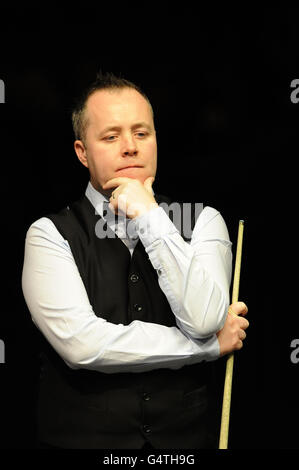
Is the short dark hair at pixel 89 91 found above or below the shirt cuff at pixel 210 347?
above

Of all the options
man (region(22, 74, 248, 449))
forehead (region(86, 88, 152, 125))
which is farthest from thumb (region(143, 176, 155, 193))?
forehead (region(86, 88, 152, 125))

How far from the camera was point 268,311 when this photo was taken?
10.8 feet

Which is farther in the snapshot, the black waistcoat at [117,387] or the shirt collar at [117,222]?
the shirt collar at [117,222]

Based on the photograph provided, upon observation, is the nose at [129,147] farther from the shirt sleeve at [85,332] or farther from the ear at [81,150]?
the shirt sleeve at [85,332]

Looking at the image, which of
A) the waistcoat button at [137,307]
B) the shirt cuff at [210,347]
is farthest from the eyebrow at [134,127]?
the shirt cuff at [210,347]

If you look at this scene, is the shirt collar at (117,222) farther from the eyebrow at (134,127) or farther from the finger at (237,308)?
the finger at (237,308)

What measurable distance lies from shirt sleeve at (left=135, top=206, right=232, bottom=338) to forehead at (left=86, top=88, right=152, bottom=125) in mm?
399

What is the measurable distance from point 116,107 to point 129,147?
17cm

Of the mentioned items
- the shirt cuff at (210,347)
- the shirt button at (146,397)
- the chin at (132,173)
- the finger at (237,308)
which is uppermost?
the chin at (132,173)

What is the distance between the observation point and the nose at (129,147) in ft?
7.72

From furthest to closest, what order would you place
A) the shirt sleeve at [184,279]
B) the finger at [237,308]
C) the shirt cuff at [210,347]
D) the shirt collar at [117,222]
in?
1. the shirt collar at [117,222]
2. the finger at [237,308]
3. the shirt cuff at [210,347]
4. the shirt sleeve at [184,279]

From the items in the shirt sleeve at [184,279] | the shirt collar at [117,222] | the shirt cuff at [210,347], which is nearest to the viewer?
the shirt sleeve at [184,279]

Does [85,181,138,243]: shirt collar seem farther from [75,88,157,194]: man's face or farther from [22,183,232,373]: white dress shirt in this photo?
[22,183,232,373]: white dress shirt

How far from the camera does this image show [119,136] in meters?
2.40
